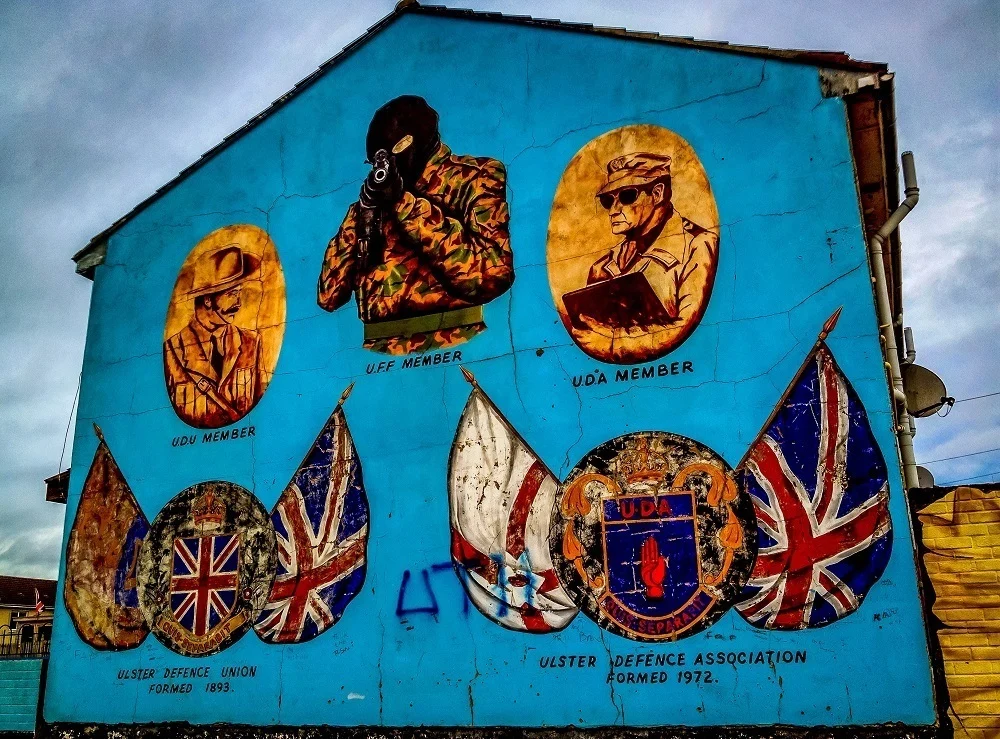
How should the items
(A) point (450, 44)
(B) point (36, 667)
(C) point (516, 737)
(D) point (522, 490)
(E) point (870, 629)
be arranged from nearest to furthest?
1. (E) point (870, 629)
2. (C) point (516, 737)
3. (D) point (522, 490)
4. (A) point (450, 44)
5. (B) point (36, 667)

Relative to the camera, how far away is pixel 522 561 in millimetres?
8086

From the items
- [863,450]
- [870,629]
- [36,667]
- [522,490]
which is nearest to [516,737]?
[522,490]

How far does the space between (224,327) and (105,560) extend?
3.17m

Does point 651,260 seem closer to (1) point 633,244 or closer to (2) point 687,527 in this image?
(1) point 633,244

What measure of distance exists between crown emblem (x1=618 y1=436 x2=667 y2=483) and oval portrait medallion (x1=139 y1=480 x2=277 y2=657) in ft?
13.2

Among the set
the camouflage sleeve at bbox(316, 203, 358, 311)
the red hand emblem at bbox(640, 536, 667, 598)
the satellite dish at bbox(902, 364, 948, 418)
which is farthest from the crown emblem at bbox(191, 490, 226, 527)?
the satellite dish at bbox(902, 364, 948, 418)

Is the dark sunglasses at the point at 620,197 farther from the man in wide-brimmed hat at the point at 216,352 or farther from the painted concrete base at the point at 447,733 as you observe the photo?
the painted concrete base at the point at 447,733

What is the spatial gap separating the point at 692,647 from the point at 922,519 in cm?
205

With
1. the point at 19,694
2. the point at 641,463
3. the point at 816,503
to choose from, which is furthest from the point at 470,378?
the point at 19,694

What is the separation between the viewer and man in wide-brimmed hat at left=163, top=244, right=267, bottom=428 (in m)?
10.3

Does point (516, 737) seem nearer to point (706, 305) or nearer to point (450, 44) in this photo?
point (706, 305)

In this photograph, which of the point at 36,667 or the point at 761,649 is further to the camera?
the point at 36,667

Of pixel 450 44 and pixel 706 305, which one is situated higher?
pixel 450 44

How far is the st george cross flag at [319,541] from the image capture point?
8984 mm
